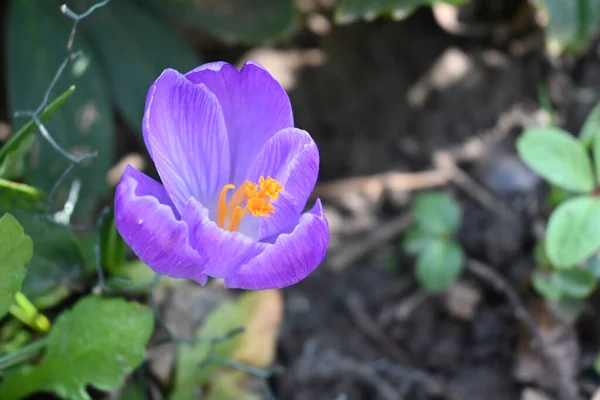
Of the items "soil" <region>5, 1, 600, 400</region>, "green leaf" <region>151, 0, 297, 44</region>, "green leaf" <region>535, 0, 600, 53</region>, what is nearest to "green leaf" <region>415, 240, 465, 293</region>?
"soil" <region>5, 1, 600, 400</region>

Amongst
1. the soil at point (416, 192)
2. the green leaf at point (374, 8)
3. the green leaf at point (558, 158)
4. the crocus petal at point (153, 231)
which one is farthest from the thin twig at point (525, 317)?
the crocus petal at point (153, 231)

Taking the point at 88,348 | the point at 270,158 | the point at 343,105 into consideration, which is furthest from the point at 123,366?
the point at 343,105

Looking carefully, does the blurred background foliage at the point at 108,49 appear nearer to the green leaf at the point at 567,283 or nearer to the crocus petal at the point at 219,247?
the green leaf at the point at 567,283

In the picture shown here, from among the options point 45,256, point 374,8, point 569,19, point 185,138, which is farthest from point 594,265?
point 45,256

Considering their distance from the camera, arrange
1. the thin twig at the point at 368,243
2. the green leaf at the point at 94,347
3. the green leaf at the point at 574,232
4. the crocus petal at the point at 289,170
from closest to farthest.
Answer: the crocus petal at the point at 289,170, the green leaf at the point at 94,347, the green leaf at the point at 574,232, the thin twig at the point at 368,243

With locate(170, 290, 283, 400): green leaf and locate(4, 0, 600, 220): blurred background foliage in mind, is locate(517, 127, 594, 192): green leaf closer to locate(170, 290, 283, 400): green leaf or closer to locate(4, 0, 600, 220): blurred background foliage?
locate(4, 0, 600, 220): blurred background foliage

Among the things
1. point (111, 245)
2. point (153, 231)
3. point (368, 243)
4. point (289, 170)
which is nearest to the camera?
point (153, 231)

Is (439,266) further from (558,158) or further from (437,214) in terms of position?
(558,158)
